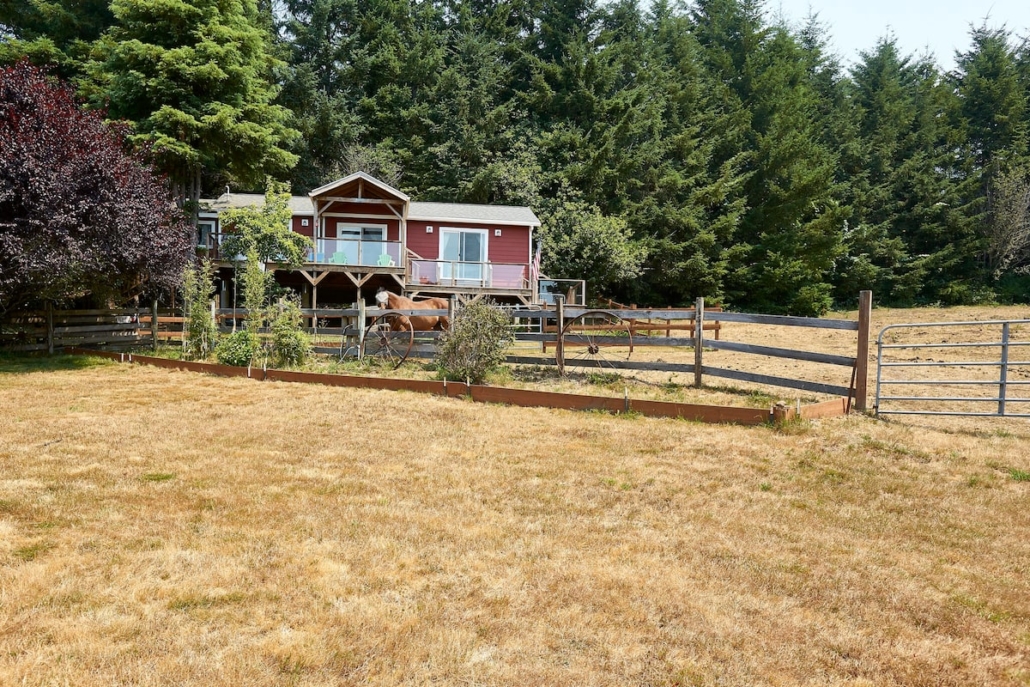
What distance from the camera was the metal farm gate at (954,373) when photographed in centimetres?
870

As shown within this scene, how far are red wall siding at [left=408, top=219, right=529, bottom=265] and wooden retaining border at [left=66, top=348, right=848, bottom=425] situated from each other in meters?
14.9

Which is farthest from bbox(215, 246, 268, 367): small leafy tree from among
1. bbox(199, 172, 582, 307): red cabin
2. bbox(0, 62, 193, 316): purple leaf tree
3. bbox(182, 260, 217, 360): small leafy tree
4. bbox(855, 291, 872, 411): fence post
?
bbox(199, 172, 582, 307): red cabin

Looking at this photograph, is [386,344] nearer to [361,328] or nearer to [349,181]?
[361,328]

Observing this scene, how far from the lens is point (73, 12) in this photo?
98.5 ft

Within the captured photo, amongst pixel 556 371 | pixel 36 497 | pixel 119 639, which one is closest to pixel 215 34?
pixel 556 371

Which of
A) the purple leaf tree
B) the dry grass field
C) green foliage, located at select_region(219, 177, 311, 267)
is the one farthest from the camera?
green foliage, located at select_region(219, 177, 311, 267)

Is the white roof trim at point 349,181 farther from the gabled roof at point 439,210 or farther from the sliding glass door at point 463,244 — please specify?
the sliding glass door at point 463,244

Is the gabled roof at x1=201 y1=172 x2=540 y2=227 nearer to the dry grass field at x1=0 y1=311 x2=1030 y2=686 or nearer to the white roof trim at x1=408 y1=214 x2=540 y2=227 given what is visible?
the white roof trim at x1=408 y1=214 x2=540 y2=227

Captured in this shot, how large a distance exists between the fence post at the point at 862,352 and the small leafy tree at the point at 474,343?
5.12m

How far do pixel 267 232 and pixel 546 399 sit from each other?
13.9m

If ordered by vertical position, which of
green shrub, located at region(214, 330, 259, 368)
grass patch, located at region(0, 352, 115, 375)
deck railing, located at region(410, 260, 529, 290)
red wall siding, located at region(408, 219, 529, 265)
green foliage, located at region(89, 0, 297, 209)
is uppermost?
green foliage, located at region(89, 0, 297, 209)

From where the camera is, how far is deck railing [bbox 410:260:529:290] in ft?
82.9

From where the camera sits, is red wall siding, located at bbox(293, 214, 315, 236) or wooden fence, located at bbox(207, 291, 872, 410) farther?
red wall siding, located at bbox(293, 214, 315, 236)

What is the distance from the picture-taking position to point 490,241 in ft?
89.2
